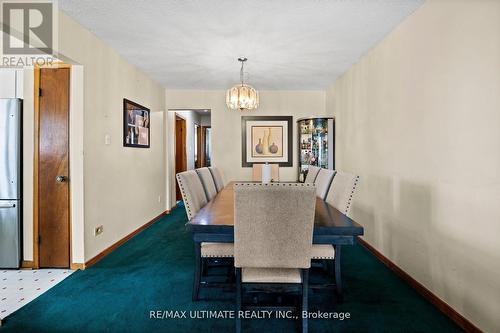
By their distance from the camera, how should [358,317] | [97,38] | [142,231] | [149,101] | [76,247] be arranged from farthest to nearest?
1. [149,101]
2. [142,231]
3. [97,38]
4. [76,247]
5. [358,317]

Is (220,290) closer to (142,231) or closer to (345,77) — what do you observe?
(142,231)

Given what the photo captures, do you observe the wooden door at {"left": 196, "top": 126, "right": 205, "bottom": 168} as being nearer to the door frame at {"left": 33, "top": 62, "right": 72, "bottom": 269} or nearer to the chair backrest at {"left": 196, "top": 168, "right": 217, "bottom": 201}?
the chair backrest at {"left": 196, "top": 168, "right": 217, "bottom": 201}

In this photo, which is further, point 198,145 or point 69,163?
point 198,145

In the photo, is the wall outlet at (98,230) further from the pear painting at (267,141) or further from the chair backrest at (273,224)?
the pear painting at (267,141)

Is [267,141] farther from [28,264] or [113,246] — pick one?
[28,264]

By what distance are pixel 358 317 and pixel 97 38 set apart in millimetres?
3695

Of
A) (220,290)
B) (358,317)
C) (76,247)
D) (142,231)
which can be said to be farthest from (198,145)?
(358,317)

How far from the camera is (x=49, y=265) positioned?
2.77 meters

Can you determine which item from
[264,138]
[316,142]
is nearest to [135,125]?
[264,138]

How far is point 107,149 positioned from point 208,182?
1321mm

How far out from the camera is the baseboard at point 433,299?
5.89ft

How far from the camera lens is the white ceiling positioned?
2.35 meters

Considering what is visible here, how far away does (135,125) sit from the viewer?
3959mm

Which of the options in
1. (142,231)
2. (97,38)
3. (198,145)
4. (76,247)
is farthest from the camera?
(198,145)
